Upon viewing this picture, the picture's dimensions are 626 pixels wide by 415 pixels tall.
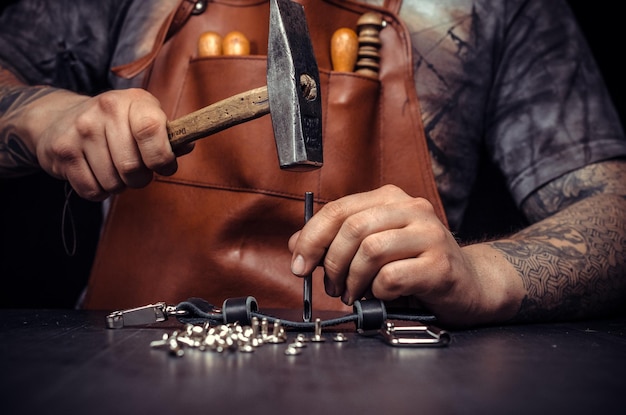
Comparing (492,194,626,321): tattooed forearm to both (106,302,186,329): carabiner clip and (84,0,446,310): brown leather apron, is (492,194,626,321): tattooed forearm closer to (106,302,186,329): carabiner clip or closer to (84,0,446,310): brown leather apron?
(84,0,446,310): brown leather apron

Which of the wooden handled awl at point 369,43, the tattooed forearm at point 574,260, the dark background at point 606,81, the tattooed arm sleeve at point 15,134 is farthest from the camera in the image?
the dark background at point 606,81

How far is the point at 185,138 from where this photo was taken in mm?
1001

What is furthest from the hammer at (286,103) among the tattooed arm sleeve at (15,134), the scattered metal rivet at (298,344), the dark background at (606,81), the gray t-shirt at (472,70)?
the dark background at (606,81)

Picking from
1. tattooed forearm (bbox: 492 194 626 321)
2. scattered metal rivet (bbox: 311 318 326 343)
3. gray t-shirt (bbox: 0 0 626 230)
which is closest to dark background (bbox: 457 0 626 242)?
gray t-shirt (bbox: 0 0 626 230)

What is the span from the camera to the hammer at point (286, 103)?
0.91 metres

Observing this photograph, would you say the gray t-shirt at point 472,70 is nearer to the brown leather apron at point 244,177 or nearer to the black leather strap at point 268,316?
the brown leather apron at point 244,177

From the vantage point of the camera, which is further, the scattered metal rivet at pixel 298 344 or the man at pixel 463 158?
the man at pixel 463 158

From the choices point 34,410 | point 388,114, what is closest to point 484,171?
point 388,114

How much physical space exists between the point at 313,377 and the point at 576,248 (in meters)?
0.79

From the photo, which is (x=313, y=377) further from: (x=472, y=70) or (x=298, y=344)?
(x=472, y=70)

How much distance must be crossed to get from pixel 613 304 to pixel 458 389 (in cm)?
80

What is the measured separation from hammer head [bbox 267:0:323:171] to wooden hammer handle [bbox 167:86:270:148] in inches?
1.2

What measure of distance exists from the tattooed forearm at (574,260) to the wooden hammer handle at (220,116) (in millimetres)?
492

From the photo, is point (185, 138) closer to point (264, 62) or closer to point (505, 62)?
point (264, 62)
